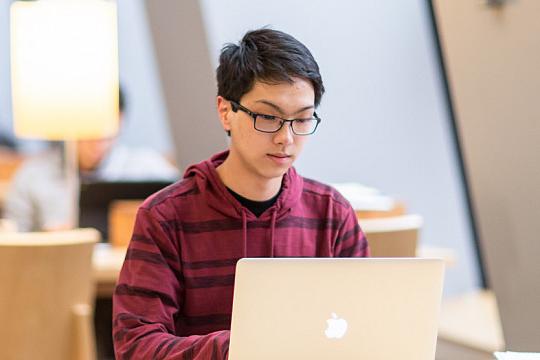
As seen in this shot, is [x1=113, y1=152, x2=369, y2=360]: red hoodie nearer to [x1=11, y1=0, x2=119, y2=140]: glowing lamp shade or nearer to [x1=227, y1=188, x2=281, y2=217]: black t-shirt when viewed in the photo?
[x1=227, y1=188, x2=281, y2=217]: black t-shirt

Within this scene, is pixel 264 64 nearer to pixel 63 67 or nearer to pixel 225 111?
pixel 225 111

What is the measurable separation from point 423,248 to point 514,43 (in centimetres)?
195

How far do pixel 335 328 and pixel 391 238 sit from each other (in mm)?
1158

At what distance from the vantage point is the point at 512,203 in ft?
9.29

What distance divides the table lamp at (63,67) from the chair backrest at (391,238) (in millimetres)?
1701

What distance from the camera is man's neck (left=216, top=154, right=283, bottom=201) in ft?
7.46

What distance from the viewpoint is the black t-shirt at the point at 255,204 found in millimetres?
2293

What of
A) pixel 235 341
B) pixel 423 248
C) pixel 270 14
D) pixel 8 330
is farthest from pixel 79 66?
pixel 235 341

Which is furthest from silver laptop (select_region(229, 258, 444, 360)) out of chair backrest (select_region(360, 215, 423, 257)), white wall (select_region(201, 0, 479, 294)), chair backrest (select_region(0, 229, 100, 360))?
white wall (select_region(201, 0, 479, 294))

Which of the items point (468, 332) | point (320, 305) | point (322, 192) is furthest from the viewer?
point (468, 332)

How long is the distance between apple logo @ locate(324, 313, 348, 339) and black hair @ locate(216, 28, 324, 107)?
0.53 meters

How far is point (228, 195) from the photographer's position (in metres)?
2.27

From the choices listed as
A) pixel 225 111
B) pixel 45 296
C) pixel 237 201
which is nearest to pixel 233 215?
pixel 237 201

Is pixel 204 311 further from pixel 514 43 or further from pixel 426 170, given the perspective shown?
pixel 426 170
